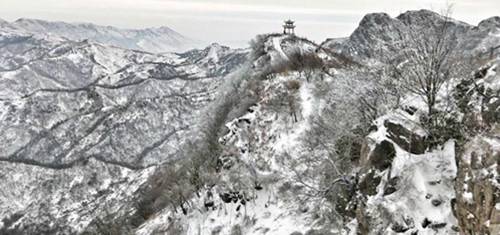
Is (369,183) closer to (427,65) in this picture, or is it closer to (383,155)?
(383,155)

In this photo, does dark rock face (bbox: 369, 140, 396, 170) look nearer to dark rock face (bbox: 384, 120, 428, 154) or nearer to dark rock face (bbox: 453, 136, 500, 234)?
dark rock face (bbox: 384, 120, 428, 154)

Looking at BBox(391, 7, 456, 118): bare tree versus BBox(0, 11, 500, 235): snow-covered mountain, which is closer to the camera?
BBox(0, 11, 500, 235): snow-covered mountain

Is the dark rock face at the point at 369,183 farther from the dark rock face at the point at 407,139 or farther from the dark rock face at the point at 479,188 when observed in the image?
the dark rock face at the point at 479,188

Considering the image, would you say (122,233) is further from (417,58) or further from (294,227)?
(417,58)

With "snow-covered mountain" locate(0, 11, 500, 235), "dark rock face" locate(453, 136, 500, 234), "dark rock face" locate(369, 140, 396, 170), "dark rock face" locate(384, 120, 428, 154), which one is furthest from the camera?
"dark rock face" locate(369, 140, 396, 170)

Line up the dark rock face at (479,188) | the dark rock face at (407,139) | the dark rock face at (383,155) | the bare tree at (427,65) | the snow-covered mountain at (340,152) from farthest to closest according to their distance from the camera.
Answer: the bare tree at (427,65)
the dark rock face at (383,155)
the dark rock face at (407,139)
the snow-covered mountain at (340,152)
the dark rock face at (479,188)

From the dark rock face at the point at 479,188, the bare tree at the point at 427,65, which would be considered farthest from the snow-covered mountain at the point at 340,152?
the bare tree at the point at 427,65

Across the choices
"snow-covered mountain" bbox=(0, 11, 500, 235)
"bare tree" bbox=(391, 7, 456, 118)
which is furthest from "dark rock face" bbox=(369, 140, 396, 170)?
Result: "bare tree" bbox=(391, 7, 456, 118)
